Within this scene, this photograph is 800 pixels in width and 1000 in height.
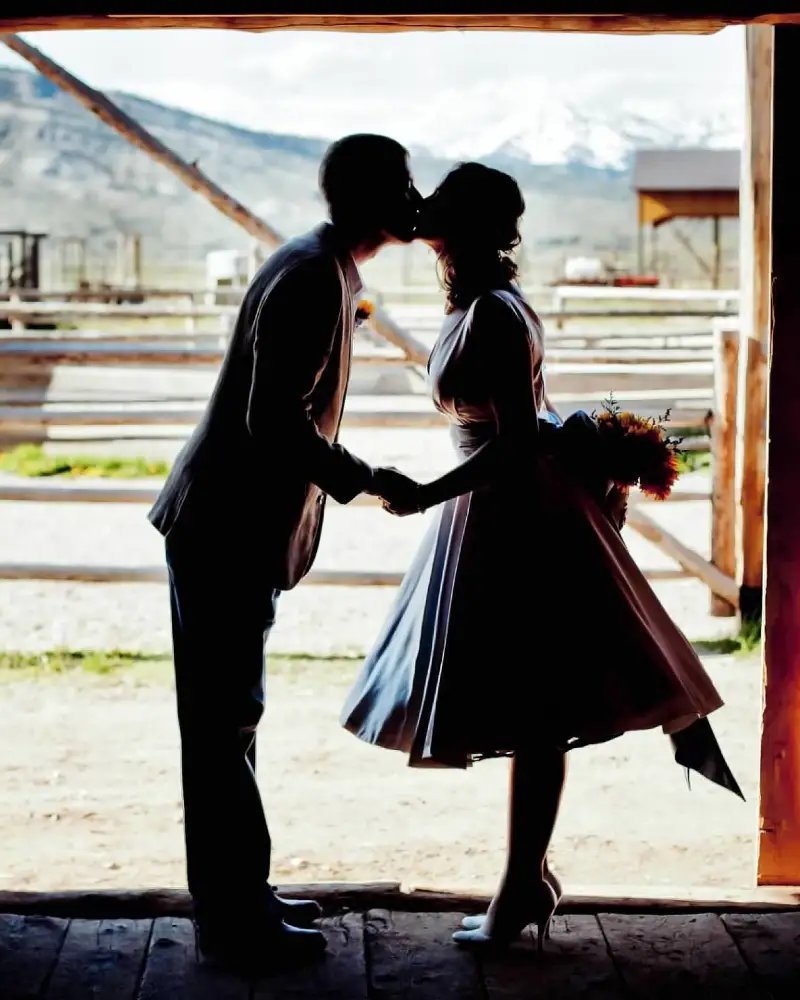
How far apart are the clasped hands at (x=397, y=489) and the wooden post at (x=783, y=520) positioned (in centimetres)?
89

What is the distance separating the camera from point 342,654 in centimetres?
636

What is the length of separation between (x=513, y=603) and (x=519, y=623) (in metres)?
0.04

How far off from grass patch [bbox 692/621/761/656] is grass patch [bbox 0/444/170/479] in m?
5.95

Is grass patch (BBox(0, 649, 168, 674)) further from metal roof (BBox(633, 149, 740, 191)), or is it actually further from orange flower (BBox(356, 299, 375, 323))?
metal roof (BBox(633, 149, 740, 191))

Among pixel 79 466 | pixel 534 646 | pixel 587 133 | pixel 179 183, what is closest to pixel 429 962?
pixel 534 646

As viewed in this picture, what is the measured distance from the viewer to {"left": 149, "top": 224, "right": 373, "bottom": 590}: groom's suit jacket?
2.59m

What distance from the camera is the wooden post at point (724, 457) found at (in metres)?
6.60

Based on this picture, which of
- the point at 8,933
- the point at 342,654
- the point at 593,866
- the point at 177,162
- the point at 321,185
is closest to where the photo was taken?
the point at 321,185

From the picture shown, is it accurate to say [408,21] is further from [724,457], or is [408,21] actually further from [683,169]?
[683,169]

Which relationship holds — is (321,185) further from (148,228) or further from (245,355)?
(148,228)

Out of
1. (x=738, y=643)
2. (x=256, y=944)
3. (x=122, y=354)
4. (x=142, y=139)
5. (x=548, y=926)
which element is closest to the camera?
(x=256, y=944)

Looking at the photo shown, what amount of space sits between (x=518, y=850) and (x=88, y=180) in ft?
230

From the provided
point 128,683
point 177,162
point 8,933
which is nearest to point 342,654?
point 128,683

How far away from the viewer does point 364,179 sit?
266 centimetres
